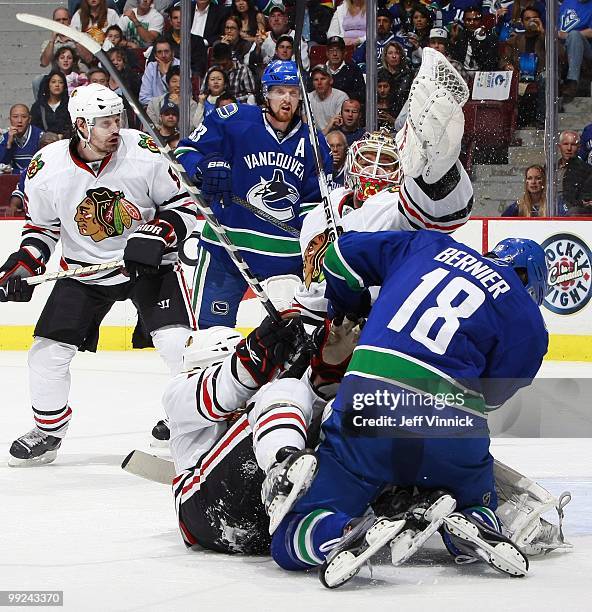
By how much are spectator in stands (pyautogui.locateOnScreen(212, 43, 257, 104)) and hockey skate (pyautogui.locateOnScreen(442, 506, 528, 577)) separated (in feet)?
16.8

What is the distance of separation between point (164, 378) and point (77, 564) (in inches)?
135

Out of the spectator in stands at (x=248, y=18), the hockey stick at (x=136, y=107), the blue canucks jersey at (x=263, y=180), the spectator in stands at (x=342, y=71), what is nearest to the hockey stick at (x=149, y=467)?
the hockey stick at (x=136, y=107)

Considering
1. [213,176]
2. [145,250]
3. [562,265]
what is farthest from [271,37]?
[145,250]

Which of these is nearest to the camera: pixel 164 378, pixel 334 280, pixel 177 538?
pixel 334 280

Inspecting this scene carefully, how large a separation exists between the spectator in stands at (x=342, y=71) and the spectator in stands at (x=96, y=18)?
125cm

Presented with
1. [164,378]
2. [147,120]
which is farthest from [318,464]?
[164,378]

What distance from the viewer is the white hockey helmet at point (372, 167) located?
9.96 feet

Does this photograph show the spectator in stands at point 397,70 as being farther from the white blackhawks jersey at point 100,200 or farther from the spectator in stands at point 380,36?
the white blackhawks jersey at point 100,200

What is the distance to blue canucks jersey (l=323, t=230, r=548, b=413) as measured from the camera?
2293 millimetres

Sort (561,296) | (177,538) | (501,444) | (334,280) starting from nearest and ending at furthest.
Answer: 1. (334,280)
2. (177,538)
3. (501,444)
4. (561,296)

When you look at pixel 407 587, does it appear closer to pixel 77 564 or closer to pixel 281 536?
pixel 281 536

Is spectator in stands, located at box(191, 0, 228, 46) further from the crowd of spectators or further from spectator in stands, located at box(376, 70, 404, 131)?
spectator in stands, located at box(376, 70, 404, 131)

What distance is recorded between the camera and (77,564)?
8.09 feet

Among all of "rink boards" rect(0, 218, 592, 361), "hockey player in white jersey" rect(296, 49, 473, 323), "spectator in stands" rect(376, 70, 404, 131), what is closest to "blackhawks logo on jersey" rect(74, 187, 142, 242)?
"hockey player in white jersey" rect(296, 49, 473, 323)
